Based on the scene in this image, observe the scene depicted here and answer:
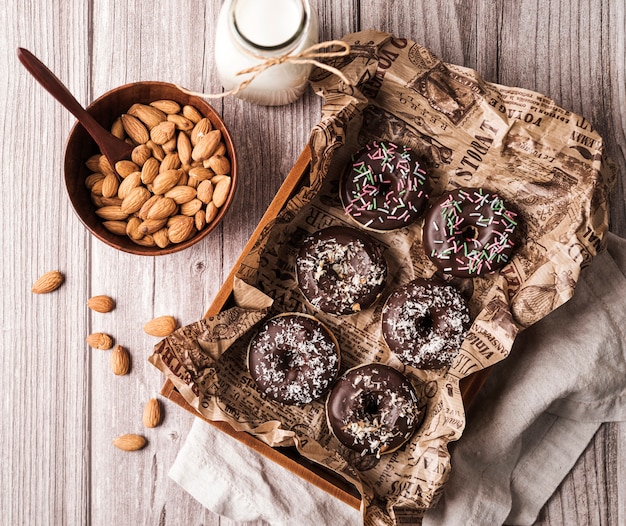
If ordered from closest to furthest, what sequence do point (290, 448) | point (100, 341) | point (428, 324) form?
point (290, 448) < point (428, 324) < point (100, 341)

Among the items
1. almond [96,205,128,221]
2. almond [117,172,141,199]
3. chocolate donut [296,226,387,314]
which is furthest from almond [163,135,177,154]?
chocolate donut [296,226,387,314]

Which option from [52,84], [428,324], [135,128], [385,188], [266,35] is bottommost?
[428,324]

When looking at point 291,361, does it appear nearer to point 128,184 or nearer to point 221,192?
point 221,192

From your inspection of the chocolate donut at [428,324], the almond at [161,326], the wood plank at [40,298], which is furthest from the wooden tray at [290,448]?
the wood plank at [40,298]

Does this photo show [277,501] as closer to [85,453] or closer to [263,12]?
[85,453]

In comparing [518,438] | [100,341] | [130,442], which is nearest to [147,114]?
[100,341]

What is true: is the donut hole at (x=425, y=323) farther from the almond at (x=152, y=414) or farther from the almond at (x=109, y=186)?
the almond at (x=109, y=186)

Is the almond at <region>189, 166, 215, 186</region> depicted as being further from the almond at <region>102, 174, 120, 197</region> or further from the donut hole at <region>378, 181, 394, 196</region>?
the donut hole at <region>378, 181, 394, 196</region>
